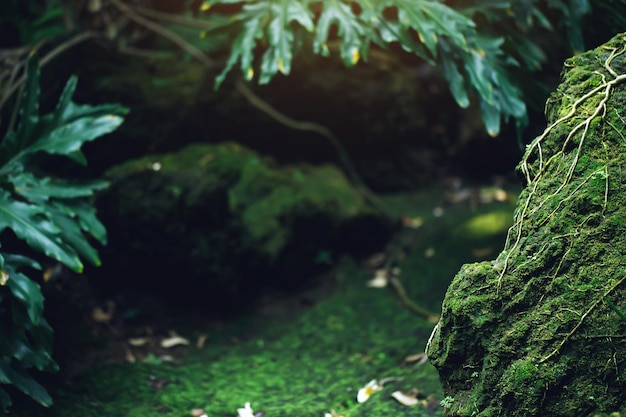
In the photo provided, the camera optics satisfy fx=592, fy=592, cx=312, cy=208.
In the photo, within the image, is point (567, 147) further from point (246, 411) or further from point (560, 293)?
point (246, 411)

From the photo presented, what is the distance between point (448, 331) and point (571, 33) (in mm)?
2340

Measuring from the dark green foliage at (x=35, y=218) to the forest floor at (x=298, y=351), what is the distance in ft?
0.92

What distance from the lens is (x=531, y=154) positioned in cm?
253

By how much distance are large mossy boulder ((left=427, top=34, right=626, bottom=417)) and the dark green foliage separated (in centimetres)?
193

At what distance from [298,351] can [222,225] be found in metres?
1.10

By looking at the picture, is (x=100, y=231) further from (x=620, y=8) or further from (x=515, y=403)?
(x=620, y=8)

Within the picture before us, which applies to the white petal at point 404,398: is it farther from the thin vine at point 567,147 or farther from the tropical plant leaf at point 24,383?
the tropical plant leaf at point 24,383

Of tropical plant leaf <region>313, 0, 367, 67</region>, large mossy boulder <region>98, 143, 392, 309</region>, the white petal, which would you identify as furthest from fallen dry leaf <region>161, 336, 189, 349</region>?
tropical plant leaf <region>313, 0, 367, 67</region>

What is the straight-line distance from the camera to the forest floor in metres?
3.06

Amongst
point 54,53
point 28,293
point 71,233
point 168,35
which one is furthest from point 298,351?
point 168,35

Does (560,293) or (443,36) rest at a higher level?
(443,36)

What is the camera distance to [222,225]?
4301mm

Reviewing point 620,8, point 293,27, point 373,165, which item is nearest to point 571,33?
point 620,8

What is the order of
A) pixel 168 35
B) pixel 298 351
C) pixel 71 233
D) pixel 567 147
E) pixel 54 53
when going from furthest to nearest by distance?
pixel 168 35, pixel 54 53, pixel 298 351, pixel 71 233, pixel 567 147
